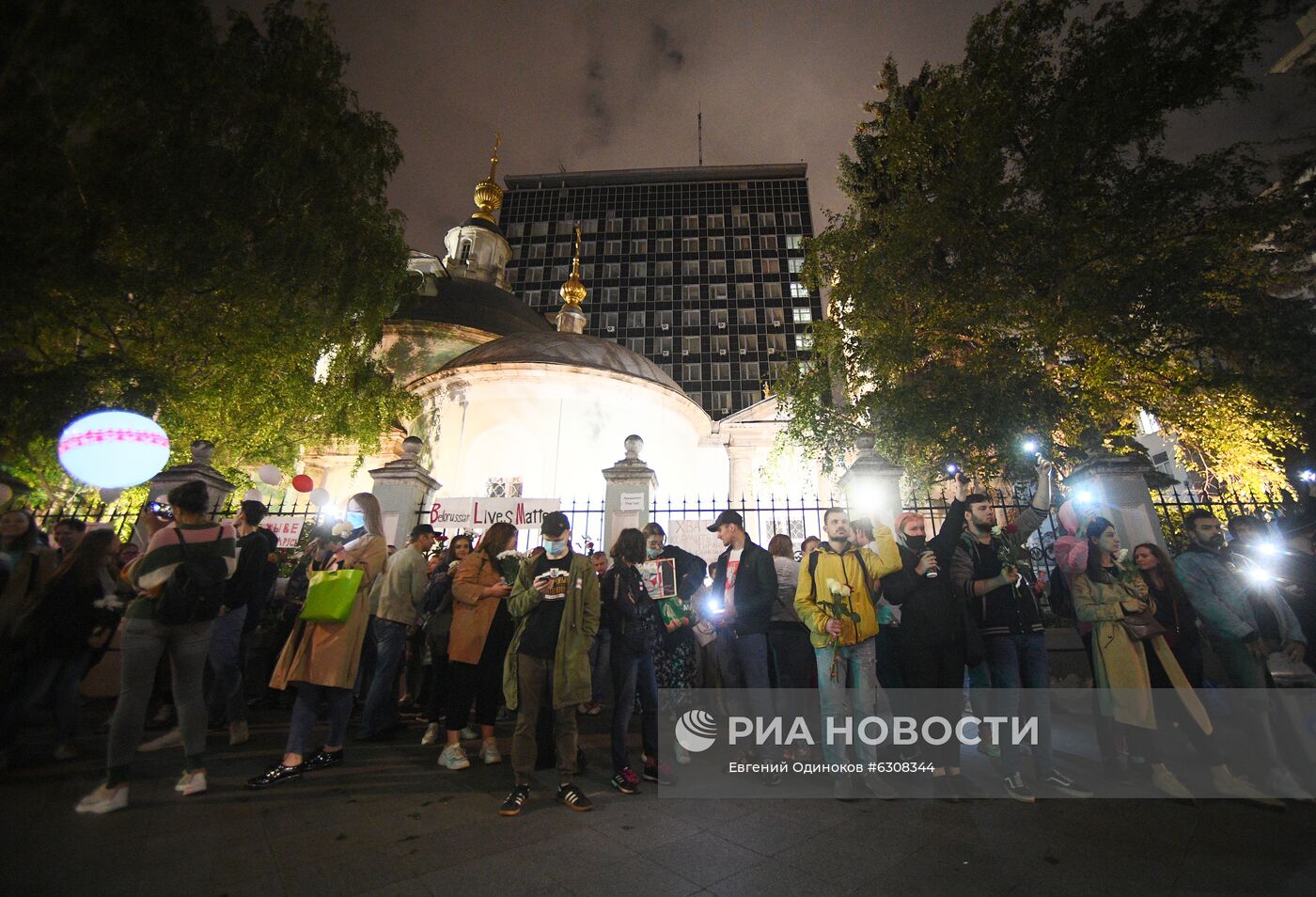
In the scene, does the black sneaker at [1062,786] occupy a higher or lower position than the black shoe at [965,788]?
higher

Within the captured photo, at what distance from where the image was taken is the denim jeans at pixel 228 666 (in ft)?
17.5

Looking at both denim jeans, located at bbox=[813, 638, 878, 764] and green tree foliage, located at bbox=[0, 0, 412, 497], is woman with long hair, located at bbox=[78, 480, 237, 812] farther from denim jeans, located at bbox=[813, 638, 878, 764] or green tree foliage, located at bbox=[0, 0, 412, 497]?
green tree foliage, located at bbox=[0, 0, 412, 497]

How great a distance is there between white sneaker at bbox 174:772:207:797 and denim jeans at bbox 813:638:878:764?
4.51 m

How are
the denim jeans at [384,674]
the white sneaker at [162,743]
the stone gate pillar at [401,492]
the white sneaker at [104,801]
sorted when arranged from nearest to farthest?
the white sneaker at [104,801], the white sneaker at [162,743], the denim jeans at [384,674], the stone gate pillar at [401,492]

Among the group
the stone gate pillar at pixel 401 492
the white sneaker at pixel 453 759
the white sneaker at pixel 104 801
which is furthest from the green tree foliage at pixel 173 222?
the white sneaker at pixel 453 759

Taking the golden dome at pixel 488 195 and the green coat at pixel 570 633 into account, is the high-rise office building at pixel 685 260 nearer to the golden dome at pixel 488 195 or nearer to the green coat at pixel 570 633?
the golden dome at pixel 488 195

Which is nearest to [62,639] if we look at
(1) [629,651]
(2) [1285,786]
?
(1) [629,651]

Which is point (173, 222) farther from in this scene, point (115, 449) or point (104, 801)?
point (104, 801)

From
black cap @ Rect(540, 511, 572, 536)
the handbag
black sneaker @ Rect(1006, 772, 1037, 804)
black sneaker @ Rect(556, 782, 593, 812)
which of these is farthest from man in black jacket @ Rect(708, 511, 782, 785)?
the handbag

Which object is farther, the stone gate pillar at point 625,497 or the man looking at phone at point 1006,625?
the stone gate pillar at point 625,497

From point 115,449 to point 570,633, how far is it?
988 centimetres

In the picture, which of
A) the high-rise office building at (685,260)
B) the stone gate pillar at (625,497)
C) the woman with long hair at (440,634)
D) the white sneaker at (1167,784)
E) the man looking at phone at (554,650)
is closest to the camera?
the man looking at phone at (554,650)

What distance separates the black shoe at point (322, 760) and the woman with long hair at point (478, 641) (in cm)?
83

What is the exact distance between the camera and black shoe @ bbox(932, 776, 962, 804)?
4.18 metres
